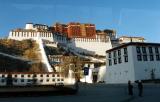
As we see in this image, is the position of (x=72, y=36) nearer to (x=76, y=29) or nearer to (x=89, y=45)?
(x=76, y=29)

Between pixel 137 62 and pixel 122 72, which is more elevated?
pixel 137 62

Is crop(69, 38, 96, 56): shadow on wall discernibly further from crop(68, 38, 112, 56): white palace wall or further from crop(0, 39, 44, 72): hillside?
crop(0, 39, 44, 72): hillside

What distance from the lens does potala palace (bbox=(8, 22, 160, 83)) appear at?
6388 cm

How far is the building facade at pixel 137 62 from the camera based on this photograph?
206 ft

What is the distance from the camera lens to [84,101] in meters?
22.5

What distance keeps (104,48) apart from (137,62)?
325 ft

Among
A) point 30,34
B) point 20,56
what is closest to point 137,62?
point 20,56

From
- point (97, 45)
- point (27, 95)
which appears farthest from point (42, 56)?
point (27, 95)

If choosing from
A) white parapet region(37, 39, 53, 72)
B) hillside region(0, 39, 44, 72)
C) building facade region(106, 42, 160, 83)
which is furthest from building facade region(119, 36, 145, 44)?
building facade region(106, 42, 160, 83)

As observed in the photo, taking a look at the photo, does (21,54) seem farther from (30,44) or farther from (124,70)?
(124,70)

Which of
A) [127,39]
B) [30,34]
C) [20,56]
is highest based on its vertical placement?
[127,39]

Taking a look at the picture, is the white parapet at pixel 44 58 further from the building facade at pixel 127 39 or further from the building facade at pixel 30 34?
the building facade at pixel 127 39

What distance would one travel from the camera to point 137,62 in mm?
63281

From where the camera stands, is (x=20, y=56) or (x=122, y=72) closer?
(x=122, y=72)
